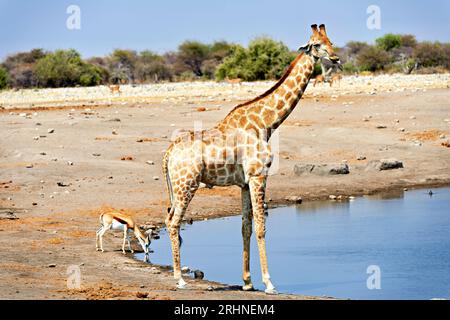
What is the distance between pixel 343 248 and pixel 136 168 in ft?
33.2

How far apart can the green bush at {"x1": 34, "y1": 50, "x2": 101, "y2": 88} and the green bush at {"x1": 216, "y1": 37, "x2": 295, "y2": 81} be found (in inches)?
550

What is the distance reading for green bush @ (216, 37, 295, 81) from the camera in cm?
6003

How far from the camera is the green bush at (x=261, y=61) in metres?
60.0

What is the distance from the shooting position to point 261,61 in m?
60.2

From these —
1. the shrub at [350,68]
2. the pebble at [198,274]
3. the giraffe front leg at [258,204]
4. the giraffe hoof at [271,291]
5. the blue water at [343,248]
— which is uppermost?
the shrub at [350,68]

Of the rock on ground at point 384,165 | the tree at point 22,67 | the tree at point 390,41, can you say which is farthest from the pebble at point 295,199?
the tree at point 390,41

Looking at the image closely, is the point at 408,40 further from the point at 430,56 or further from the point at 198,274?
the point at 198,274

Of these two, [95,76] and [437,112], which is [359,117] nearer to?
[437,112]

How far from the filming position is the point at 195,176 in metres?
14.1

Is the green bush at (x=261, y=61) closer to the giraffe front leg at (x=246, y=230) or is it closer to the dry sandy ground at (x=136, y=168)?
the dry sandy ground at (x=136, y=168)

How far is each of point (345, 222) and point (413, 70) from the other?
4555cm

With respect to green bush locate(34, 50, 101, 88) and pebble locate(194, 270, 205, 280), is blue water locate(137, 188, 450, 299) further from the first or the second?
green bush locate(34, 50, 101, 88)

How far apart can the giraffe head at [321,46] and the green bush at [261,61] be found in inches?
1756
